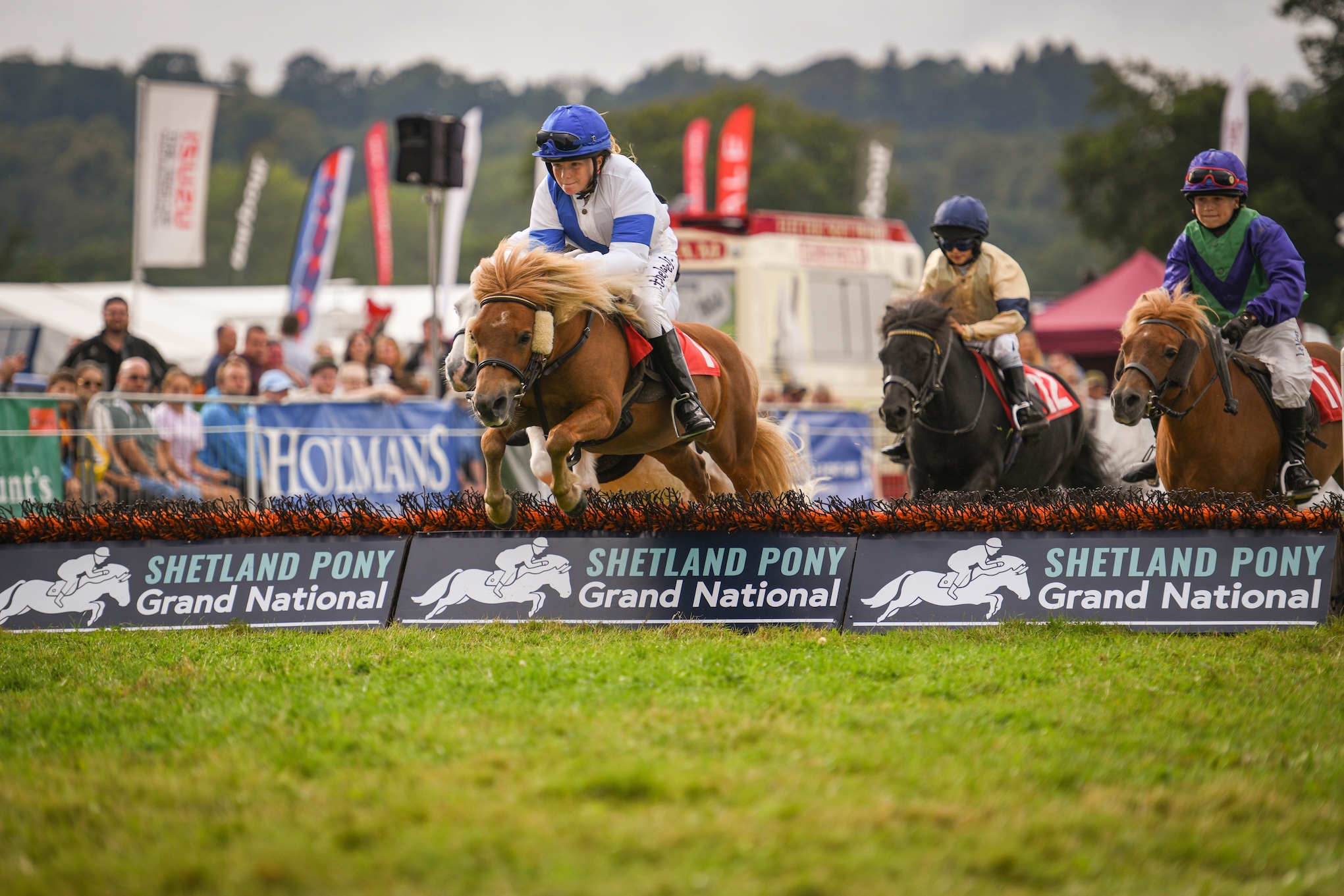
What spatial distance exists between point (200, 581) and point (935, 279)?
17.8 feet

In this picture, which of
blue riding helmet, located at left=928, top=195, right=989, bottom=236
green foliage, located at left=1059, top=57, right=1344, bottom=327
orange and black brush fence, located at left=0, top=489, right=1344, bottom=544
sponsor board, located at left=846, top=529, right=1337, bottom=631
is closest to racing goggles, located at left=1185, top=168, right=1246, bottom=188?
blue riding helmet, located at left=928, top=195, right=989, bottom=236

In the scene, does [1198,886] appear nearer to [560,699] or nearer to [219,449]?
[560,699]

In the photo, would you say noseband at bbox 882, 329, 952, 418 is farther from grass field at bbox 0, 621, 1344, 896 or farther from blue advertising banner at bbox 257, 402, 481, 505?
blue advertising banner at bbox 257, 402, 481, 505

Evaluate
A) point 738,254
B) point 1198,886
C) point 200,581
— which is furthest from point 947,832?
point 738,254

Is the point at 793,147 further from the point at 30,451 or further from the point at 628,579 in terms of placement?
the point at 628,579

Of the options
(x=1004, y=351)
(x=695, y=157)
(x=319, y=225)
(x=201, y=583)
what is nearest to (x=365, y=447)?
(x=201, y=583)

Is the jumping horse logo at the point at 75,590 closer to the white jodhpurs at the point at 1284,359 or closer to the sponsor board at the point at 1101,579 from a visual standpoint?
the sponsor board at the point at 1101,579

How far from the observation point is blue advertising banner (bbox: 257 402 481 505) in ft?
37.8

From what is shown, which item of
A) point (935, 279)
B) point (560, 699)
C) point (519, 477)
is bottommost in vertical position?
point (519, 477)

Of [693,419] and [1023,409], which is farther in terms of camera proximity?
[1023,409]

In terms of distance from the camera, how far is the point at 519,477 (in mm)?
13227

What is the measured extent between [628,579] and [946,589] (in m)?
1.64

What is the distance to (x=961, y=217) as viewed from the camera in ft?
28.4

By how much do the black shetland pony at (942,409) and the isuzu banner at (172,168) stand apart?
49.9ft
